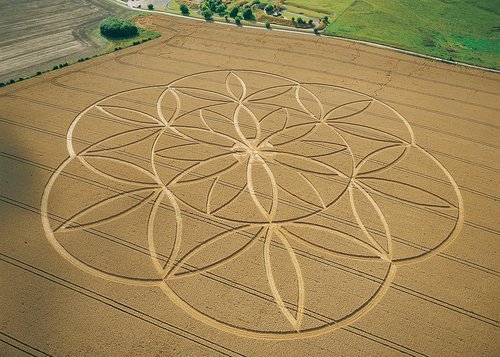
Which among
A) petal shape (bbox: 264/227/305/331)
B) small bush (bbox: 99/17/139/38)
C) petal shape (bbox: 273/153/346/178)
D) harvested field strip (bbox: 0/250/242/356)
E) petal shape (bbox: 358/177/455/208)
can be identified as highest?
small bush (bbox: 99/17/139/38)

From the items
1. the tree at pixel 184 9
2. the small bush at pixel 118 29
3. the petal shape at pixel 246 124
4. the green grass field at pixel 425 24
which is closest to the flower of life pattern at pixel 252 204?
the petal shape at pixel 246 124

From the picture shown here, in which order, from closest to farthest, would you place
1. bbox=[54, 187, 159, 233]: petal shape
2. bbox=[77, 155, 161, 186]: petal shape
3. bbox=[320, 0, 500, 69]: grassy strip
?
bbox=[54, 187, 159, 233]: petal shape → bbox=[77, 155, 161, 186]: petal shape → bbox=[320, 0, 500, 69]: grassy strip

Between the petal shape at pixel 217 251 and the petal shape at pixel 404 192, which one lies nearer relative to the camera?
the petal shape at pixel 217 251

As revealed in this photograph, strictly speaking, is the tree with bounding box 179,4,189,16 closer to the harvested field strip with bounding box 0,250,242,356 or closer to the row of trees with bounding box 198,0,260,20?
the row of trees with bounding box 198,0,260,20

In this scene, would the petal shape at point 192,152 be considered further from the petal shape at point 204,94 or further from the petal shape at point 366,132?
the petal shape at point 366,132

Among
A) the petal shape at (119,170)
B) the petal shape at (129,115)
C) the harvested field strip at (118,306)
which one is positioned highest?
the petal shape at (129,115)

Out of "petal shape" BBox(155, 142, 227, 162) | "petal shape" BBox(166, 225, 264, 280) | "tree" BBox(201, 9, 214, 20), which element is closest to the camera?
"petal shape" BBox(166, 225, 264, 280)

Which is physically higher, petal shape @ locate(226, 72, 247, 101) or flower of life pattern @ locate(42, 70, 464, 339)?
petal shape @ locate(226, 72, 247, 101)

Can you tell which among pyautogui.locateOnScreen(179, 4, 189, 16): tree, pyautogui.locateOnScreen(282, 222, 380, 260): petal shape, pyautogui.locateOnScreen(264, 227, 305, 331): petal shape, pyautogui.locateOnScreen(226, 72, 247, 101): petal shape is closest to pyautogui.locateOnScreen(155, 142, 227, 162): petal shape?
pyautogui.locateOnScreen(226, 72, 247, 101): petal shape
